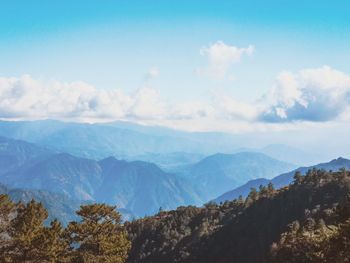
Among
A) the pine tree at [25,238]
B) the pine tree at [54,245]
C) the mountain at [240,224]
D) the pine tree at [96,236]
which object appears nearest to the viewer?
the pine tree at [25,238]

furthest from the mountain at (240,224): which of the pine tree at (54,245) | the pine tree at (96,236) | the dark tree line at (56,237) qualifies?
the pine tree at (54,245)

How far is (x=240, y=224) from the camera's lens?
14438cm

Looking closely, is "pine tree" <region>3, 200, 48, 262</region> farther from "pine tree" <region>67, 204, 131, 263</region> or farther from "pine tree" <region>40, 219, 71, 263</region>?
"pine tree" <region>67, 204, 131, 263</region>

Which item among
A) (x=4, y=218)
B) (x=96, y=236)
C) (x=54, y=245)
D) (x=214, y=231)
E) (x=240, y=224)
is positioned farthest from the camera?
(x=214, y=231)

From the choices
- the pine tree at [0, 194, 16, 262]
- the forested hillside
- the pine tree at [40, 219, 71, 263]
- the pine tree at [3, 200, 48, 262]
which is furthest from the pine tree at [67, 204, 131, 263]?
the pine tree at [0, 194, 16, 262]

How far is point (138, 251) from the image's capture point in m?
166

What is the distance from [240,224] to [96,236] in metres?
90.6

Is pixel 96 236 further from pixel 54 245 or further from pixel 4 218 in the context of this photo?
pixel 4 218

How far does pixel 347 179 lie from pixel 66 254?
9165 cm

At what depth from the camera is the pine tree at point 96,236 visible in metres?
59.3

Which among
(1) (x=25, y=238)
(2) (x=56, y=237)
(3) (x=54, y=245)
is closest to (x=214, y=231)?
(2) (x=56, y=237)

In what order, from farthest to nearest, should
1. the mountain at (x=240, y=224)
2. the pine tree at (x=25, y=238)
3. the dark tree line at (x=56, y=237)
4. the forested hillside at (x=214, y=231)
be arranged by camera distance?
the mountain at (x=240, y=224)
the dark tree line at (x=56, y=237)
the pine tree at (x=25, y=238)
the forested hillside at (x=214, y=231)

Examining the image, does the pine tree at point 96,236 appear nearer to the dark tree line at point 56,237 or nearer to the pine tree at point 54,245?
the dark tree line at point 56,237

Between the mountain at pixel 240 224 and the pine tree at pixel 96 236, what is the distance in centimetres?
4635
